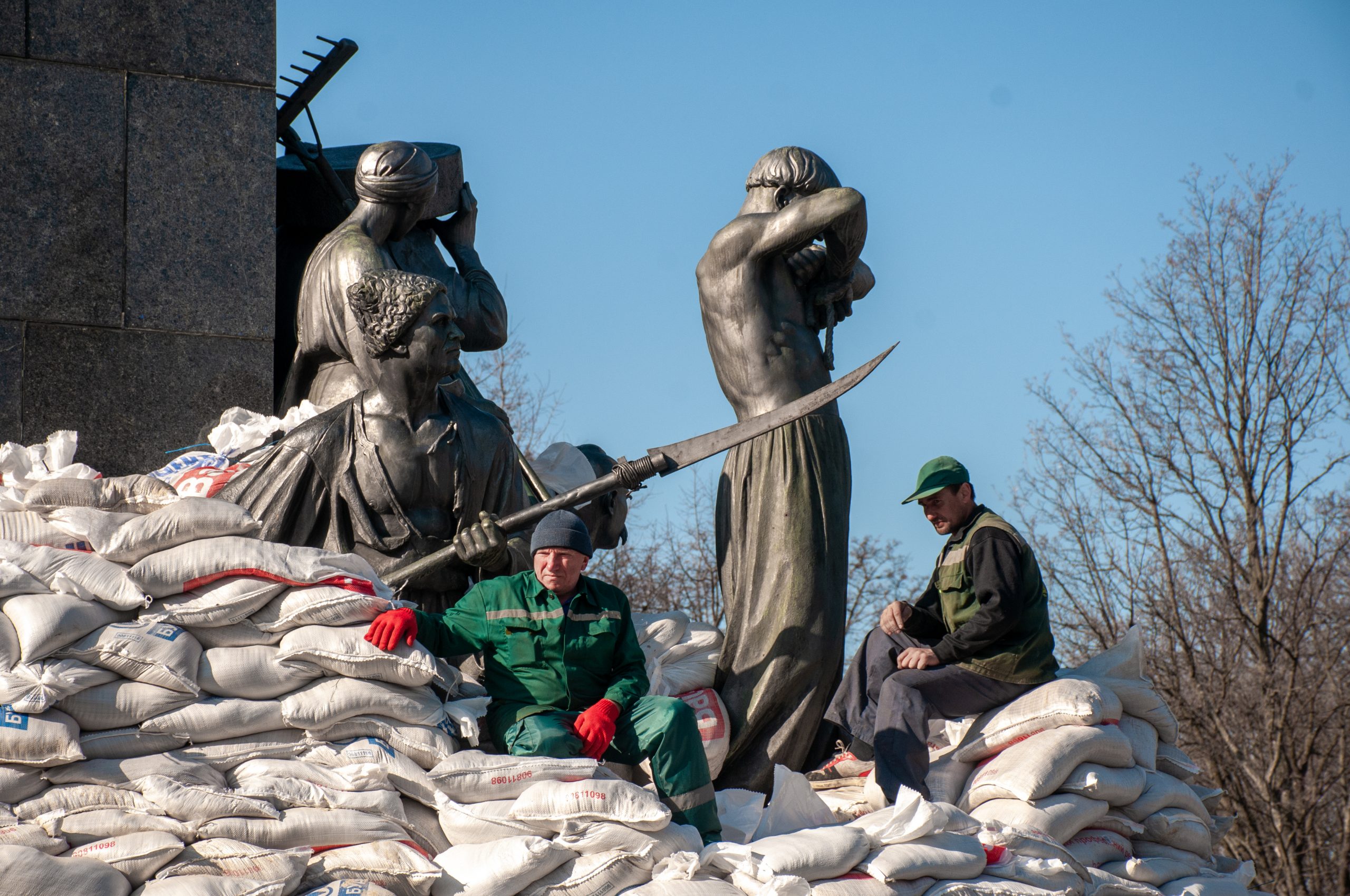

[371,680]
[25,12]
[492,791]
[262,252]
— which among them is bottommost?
[492,791]

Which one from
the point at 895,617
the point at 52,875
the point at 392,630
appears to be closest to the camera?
the point at 52,875

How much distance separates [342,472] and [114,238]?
1910 mm

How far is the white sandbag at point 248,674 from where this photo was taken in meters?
4.74

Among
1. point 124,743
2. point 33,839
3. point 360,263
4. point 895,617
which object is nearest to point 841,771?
point 895,617

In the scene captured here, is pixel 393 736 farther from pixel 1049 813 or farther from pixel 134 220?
pixel 134 220

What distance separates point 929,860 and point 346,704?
66.6 inches

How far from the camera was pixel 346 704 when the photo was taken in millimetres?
4723

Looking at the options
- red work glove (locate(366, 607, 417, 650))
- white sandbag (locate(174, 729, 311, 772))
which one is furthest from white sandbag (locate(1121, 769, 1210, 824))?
white sandbag (locate(174, 729, 311, 772))

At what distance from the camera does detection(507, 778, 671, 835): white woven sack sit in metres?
4.43

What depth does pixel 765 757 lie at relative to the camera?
646cm

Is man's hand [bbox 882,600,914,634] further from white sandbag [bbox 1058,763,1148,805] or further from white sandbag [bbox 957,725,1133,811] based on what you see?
white sandbag [bbox 1058,763,1148,805]

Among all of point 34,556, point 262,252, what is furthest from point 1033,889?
point 262,252

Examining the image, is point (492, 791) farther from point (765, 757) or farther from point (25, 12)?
point (25, 12)

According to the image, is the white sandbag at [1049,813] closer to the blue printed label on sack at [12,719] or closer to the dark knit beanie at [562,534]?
the dark knit beanie at [562,534]
